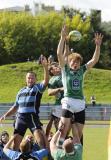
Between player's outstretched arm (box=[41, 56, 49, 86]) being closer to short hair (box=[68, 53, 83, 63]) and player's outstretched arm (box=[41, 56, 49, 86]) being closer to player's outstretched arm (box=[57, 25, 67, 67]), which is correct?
player's outstretched arm (box=[57, 25, 67, 67])

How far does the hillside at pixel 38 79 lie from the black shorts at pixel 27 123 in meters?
39.5

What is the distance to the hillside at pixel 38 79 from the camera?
178ft

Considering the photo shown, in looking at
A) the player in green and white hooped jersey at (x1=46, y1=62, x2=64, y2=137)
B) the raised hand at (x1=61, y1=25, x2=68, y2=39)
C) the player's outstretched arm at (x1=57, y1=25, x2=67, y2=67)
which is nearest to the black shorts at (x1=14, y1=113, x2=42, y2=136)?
the player in green and white hooped jersey at (x1=46, y1=62, x2=64, y2=137)

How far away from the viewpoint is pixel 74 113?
Answer: 37.7 feet

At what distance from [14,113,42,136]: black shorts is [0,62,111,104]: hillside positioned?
1556 inches

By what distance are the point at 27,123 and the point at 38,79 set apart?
43807 millimetres

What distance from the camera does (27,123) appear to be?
40.1 ft

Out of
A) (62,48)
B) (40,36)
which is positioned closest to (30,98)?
(62,48)

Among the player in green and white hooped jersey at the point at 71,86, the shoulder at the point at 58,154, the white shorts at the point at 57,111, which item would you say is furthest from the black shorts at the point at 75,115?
the shoulder at the point at 58,154

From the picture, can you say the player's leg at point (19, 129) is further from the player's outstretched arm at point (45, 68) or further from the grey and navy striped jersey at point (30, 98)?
the player's outstretched arm at point (45, 68)

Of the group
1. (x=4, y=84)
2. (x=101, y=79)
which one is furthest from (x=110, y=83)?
(x=4, y=84)

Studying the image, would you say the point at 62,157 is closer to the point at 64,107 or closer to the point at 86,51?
the point at 64,107

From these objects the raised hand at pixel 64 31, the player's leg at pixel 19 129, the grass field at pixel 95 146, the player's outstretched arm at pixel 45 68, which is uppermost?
the raised hand at pixel 64 31

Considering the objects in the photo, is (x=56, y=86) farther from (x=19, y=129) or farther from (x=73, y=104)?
(x=73, y=104)
